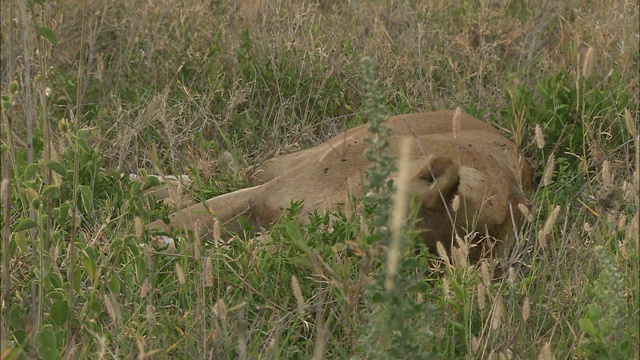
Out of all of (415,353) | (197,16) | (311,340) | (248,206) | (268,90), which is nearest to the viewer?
(415,353)

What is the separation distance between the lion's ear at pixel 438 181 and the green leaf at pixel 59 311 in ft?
4.37

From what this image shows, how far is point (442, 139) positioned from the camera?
12.8 ft

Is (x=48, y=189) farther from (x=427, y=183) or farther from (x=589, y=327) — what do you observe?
(x=427, y=183)

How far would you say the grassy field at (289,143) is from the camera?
8.02 ft

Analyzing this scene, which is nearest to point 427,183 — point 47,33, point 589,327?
point 589,327

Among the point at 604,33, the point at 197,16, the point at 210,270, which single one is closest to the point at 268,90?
the point at 197,16

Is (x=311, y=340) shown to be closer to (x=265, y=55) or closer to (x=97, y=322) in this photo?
(x=97, y=322)

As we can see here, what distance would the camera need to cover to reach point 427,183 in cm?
322

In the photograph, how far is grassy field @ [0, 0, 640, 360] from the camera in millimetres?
2445

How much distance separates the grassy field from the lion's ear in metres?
0.20

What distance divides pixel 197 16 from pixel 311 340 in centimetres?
291

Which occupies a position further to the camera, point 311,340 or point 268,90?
point 268,90

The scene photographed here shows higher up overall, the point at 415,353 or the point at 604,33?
the point at 415,353

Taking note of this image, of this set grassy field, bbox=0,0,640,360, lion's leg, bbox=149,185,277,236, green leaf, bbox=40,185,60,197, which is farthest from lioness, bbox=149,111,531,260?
green leaf, bbox=40,185,60,197
